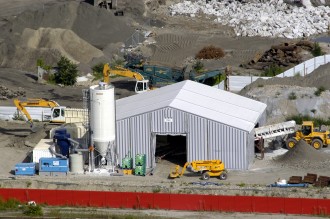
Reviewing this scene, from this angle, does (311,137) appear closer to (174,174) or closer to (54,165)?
(174,174)

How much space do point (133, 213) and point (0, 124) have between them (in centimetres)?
1641

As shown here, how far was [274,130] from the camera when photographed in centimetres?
4747

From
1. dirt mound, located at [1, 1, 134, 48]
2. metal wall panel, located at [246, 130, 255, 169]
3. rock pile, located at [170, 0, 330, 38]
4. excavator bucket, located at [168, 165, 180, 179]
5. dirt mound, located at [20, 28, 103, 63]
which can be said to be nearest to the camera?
excavator bucket, located at [168, 165, 180, 179]

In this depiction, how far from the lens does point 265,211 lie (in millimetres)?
39375

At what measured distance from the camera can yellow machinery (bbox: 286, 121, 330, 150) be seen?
47781 millimetres

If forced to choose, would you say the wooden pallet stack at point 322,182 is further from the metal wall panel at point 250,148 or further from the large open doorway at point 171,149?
the large open doorway at point 171,149

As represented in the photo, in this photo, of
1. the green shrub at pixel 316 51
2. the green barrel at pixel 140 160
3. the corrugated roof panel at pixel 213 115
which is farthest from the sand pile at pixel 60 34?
the green barrel at pixel 140 160

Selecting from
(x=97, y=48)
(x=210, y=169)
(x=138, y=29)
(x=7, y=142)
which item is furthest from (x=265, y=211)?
(x=138, y=29)

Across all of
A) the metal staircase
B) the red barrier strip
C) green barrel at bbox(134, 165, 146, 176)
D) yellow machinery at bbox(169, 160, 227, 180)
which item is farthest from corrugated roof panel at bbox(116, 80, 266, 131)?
the red barrier strip

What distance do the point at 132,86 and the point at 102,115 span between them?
1950 centimetres

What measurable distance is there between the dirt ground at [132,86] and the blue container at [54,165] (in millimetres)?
565

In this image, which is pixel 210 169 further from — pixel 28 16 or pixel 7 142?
pixel 28 16

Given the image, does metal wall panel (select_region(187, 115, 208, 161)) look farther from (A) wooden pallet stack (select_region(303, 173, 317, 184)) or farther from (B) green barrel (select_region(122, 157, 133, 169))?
(A) wooden pallet stack (select_region(303, 173, 317, 184))

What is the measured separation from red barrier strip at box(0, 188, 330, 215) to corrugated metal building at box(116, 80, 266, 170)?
541 cm
